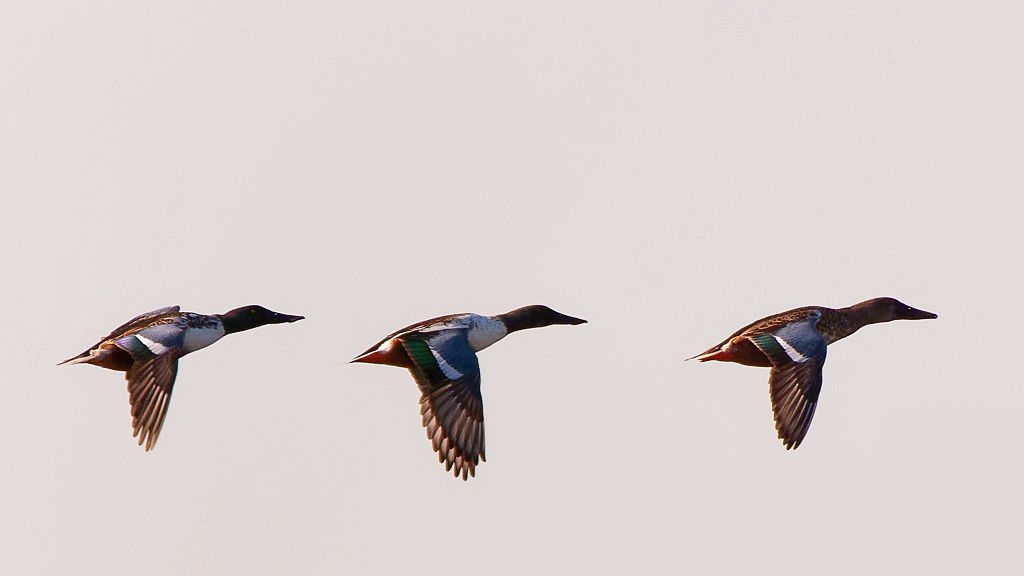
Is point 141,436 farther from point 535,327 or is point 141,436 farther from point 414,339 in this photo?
point 535,327

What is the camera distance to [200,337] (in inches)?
945

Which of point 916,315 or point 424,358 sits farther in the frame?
point 916,315

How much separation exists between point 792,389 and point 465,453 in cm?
297

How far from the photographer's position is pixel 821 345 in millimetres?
23453

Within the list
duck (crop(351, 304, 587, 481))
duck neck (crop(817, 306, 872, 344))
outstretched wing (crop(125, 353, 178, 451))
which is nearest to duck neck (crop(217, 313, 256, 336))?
outstretched wing (crop(125, 353, 178, 451))

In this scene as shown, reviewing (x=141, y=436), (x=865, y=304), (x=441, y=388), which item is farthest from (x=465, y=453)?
(x=865, y=304)

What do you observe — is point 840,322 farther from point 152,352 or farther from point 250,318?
point 152,352

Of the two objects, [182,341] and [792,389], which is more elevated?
[182,341]

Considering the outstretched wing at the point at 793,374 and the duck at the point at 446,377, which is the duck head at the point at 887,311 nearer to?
the outstretched wing at the point at 793,374

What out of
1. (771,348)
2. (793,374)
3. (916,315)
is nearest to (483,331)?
(771,348)

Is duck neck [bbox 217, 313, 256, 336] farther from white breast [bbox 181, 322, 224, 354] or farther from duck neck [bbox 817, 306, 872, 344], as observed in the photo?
duck neck [bbox 817, 306, 872, 344]

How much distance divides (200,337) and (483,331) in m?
2.61

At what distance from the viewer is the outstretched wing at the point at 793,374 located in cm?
2259

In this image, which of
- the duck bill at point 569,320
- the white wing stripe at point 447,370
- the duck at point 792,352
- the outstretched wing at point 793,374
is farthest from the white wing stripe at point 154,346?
Result: the outstretched wing at point 793,374
